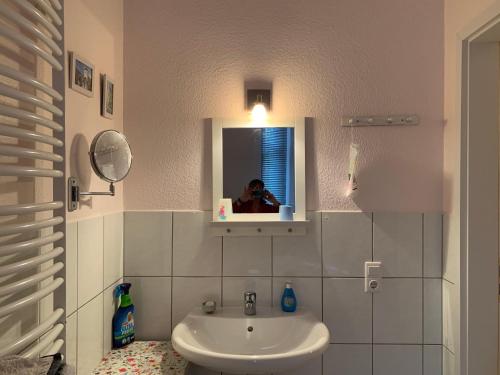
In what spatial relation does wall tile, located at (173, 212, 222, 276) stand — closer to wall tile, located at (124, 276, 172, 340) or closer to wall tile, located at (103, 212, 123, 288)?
wall tile, located at (124, 276, 172, 340)

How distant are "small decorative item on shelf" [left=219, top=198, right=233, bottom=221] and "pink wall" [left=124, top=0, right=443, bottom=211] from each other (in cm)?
10

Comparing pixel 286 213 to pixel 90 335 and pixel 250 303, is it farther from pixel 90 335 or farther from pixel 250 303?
pixel 90 335

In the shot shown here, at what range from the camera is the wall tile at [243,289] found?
172 centimetres

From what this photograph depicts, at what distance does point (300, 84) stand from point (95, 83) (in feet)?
3.02

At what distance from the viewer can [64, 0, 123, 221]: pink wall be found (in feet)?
4.11

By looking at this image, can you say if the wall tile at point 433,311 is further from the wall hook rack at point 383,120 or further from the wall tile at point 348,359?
the wall hook rack at point 383,120

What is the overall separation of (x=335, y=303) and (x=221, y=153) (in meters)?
0.90

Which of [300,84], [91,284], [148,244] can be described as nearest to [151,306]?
[148,244]

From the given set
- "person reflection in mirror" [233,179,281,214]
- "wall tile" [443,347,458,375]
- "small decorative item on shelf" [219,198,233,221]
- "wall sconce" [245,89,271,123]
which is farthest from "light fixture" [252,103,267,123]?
"wall tile" [443,347,458,375]

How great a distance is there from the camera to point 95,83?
57.1 inches

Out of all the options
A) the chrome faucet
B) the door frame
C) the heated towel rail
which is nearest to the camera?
the heated towel rail

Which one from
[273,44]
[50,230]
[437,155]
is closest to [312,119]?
[273,44]

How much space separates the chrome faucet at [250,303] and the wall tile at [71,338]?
0.71 m

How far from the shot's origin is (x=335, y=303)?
1.70 meters
